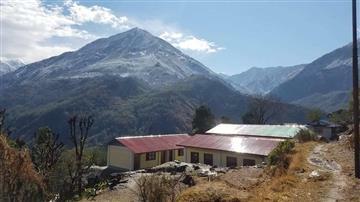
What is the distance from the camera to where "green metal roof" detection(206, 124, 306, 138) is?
5464cm

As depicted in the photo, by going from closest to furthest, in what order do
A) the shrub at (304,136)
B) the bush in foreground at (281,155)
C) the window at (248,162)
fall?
the bush in foreground at (281,155) < the shrub at (304,136) < the window at (248,162)

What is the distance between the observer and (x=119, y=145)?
188 feet

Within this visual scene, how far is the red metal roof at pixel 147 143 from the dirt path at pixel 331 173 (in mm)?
29835

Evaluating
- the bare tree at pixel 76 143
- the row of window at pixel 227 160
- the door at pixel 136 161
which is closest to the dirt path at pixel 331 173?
the row of window at pixel 227 160

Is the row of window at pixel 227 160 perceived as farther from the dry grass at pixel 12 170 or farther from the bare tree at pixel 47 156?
the dry grass at pixel 12 170

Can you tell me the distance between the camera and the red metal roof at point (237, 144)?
4604 cm

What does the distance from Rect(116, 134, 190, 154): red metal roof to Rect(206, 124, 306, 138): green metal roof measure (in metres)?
6.88

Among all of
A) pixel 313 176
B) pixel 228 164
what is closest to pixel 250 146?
pixel 228 164

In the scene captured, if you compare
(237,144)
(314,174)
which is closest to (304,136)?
(237,144)

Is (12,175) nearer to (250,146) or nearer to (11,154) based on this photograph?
(11,154)

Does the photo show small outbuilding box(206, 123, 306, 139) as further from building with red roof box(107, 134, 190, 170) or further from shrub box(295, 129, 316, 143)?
shrub box(295, 129, 316, 143)

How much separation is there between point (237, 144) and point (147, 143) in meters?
15.2

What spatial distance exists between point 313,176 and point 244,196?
7.14 meters

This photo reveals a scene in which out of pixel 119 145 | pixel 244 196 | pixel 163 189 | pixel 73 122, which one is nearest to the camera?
pixel 163 189
